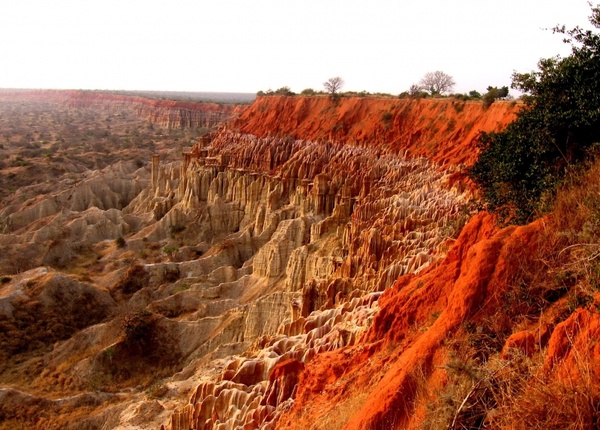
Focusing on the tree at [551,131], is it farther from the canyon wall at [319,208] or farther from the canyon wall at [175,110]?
the canyon wall at [175,110]

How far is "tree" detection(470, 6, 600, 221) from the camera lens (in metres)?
10.5

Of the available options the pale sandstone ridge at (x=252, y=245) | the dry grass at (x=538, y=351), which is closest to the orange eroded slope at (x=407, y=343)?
the dry grass at (x=538, y=351)

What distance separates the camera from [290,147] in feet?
103

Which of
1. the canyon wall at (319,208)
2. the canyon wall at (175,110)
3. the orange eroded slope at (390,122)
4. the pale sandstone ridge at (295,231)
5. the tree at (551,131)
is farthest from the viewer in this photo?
the canyon wall at (175,110)

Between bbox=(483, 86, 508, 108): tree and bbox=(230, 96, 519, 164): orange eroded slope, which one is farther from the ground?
bbox=(483, 86, 508, 108): tree

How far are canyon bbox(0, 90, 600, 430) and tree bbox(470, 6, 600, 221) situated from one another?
1.03 metres

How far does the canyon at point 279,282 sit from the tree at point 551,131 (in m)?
1.03

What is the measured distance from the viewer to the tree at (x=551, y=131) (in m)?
10.5

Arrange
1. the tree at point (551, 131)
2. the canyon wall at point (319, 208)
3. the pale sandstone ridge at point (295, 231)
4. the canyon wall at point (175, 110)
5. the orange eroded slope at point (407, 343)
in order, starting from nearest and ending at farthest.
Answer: the orange eroded slope at point (407, 343)
the tree at point (551, 131)
the canyon wall at point (319, 208)
the pale sandstone ridge at point (295, 231)
the canyon wall at point (175, 110)

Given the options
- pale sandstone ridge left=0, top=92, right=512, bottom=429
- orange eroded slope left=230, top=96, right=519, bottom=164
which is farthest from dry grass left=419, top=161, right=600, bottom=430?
orange eroded slope left=230, top=96, right=519, bottom=164

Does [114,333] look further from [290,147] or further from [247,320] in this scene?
[290,147]

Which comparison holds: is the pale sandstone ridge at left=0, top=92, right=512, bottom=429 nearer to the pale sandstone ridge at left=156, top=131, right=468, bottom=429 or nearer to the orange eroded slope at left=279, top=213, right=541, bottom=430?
the pale sandstone ridge at left=156, top=131, right=468, bottom=429

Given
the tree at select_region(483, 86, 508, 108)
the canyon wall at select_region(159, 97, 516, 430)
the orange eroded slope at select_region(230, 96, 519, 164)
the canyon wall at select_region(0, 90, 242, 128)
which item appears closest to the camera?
the canyon wall at select_region(159, 97, 516, 430)

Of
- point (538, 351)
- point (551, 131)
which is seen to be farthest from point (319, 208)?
point (538, 351)
